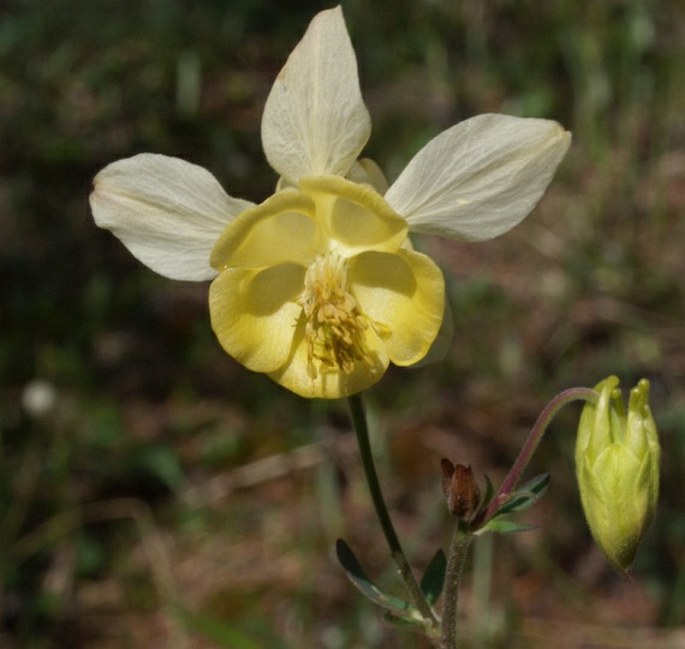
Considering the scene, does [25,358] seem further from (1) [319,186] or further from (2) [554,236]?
(1) [319,186]

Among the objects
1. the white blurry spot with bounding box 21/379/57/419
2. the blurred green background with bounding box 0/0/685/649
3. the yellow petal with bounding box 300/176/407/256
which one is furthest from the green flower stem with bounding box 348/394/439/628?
the white blurry spot with bounding box 21/379/57/419

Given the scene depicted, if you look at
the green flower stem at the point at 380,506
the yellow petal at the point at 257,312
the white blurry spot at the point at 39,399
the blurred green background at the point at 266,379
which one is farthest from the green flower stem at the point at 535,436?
the white blurry spot at the point at 39,399

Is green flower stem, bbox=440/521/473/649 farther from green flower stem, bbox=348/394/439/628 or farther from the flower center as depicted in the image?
the flower center

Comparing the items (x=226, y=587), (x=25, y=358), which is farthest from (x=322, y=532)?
(x=25, y=358)

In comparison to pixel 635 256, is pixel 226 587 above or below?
below

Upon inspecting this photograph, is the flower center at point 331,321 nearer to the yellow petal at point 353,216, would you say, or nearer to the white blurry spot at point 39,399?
the yellow petal at point 353,216

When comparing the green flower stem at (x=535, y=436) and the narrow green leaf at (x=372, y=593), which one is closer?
the green flower stem at (x=535, y=436)

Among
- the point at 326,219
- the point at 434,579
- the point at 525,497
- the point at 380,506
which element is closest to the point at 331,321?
the point at 326,219
